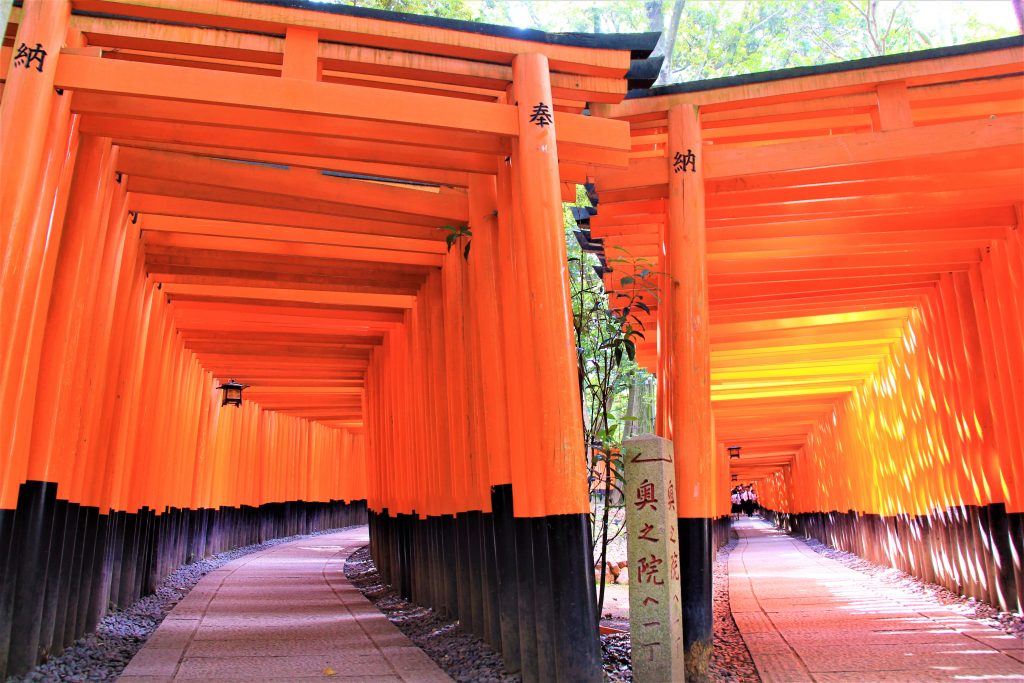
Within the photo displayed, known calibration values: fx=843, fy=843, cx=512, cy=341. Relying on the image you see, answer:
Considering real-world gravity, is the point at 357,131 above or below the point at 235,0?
below

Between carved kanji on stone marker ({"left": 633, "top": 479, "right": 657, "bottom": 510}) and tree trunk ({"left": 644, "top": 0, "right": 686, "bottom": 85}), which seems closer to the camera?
carved kanji on stone marker ({"left": 633, "top": 479, "right": 657, "bottom": 510})

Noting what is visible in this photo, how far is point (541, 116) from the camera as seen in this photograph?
510 centimetres

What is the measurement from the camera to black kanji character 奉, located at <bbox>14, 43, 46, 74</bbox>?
4477mm

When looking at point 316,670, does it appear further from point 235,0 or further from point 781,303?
point 781,303

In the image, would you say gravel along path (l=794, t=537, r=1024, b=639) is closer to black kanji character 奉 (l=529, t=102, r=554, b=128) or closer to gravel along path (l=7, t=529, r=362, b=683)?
black kanji character 奉 (l=529, t=102, r=554, b=128)

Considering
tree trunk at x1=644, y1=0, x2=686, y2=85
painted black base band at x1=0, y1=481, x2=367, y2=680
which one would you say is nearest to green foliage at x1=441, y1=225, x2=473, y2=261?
painted black base band at x1=0, y1=481, x2=367, y2=680

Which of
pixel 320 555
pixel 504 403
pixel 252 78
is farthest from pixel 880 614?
pixel 320 555

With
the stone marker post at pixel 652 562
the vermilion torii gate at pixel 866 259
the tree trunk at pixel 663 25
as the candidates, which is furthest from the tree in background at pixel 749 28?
the stone marker post at pixel 652 562

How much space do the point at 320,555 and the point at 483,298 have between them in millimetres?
11279

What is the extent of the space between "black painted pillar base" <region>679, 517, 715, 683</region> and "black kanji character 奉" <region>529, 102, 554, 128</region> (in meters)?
2.78

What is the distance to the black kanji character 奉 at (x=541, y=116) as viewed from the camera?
→ 5090mm

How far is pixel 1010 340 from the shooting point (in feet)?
23.8

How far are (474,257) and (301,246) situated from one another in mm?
2285

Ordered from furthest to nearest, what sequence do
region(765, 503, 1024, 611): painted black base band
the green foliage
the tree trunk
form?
the tree trunk, region(765, 503, 1024, 611): painted black base band, the green foliage
